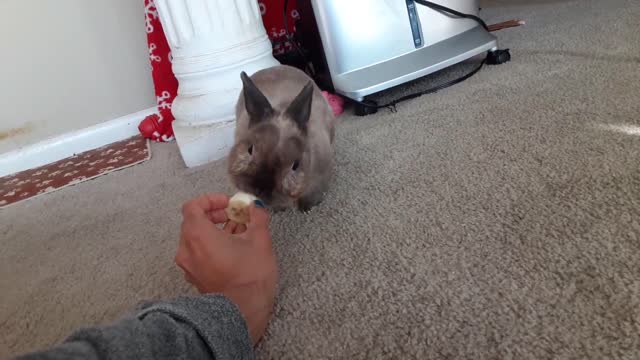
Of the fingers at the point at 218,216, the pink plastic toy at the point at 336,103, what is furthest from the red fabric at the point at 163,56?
the fingers at the point at 218,216

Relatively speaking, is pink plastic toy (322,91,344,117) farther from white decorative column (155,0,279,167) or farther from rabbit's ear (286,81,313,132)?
rabbit's ear (286,81,313,132)

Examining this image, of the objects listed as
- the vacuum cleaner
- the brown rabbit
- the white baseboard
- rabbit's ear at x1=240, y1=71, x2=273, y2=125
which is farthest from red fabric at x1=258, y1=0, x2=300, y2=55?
rabbit's ear at x1=240, y1=71, x2=273, y2=125

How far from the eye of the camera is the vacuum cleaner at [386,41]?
1.33 metres

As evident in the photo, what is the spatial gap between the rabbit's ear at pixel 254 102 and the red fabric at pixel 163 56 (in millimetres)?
841

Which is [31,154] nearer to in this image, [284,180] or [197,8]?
[197,8]

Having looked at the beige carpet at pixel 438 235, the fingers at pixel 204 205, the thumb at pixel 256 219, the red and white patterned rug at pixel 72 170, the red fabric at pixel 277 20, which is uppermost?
the red fabric at pixel 277 20

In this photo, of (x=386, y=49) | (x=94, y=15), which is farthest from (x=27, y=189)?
(x=386, y=49)

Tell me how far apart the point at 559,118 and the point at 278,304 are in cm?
78

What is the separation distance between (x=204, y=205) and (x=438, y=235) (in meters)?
0.40

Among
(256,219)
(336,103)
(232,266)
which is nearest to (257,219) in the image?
(256,219)

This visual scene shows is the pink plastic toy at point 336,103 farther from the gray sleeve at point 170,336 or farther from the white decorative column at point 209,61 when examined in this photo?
the gray sleeve at point 170,336

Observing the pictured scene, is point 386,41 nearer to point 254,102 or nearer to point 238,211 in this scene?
point 254,102

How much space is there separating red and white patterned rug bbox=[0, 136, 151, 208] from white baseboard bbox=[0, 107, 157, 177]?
27 millimetres

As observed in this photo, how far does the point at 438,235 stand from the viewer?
0.77 metres
